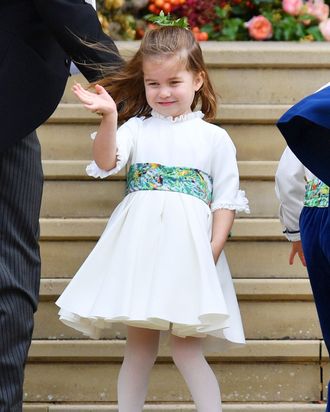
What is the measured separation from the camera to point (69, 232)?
191 inches

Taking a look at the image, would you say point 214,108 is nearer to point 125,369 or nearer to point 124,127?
point 124,127

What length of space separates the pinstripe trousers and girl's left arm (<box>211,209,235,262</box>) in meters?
0.76

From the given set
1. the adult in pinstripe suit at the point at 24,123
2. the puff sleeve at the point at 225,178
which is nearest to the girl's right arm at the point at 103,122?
the adult in pinstripe suit at the point at 24,123

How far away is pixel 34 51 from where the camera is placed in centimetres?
340

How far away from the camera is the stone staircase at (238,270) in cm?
462

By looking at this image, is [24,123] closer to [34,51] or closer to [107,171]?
[34,51]

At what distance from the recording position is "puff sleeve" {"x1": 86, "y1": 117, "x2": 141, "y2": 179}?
3.99m

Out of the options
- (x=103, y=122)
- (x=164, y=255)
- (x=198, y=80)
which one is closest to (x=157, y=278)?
(x=164, y=255)

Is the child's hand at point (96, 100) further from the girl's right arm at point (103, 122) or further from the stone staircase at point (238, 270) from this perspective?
the stone staircase at point (238, 270)

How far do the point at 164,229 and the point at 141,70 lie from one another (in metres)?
0.60

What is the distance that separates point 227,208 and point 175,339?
19.6 inches

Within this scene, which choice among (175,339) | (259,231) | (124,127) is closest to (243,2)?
(259,231)

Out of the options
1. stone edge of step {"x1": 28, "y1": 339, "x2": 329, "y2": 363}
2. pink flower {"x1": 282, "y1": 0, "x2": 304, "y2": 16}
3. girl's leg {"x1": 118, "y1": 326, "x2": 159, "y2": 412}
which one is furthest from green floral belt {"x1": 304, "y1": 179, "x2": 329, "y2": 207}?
pink flower {"x1": 282, "y1": 0, "x2": 304, "y2": 16}

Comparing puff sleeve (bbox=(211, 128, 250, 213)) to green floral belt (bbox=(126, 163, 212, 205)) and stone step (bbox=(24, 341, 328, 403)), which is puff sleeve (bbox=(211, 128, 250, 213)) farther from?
stone step (bbox=(24, 341, 328, 403))
